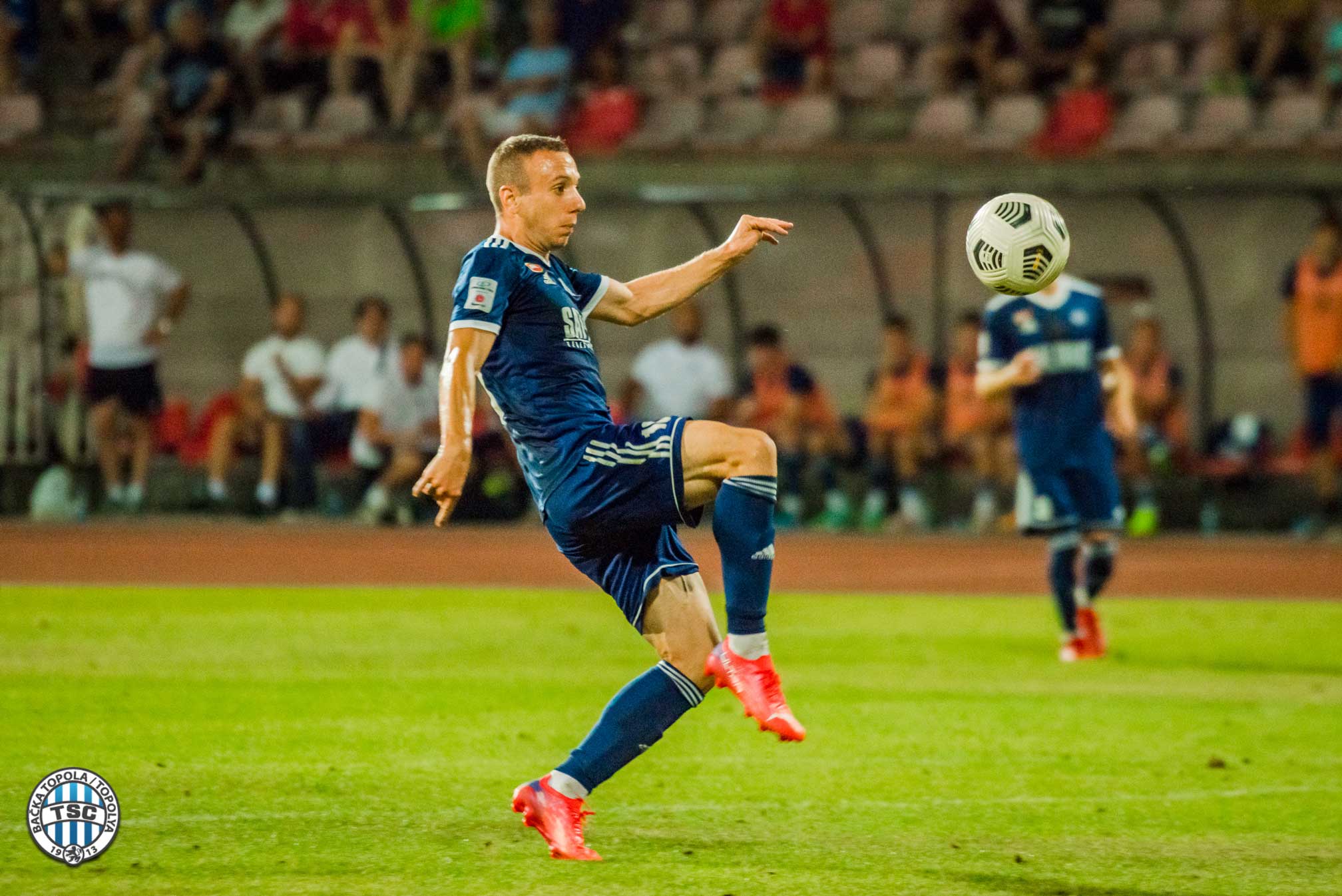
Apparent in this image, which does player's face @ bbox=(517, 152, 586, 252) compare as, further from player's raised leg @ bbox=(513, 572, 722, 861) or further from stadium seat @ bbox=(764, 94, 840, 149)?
stadium seat @ bbox=(764, 94, 840, 149)

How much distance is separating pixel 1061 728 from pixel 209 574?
8162 millimetres

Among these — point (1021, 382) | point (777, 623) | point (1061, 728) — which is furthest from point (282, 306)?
point (1061, 728)

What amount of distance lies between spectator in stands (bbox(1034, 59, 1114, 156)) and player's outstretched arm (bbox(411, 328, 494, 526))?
13.9 metres

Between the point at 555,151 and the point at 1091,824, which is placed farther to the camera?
the point at 1091,824

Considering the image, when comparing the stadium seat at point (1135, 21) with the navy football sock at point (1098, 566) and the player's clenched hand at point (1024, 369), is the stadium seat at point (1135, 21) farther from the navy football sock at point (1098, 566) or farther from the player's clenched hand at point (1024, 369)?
the player's clenched hand at point (1024, 369)

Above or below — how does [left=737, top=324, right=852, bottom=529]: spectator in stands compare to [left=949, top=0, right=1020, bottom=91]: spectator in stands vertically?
below

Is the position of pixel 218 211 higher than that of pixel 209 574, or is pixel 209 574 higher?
pixel 218 211

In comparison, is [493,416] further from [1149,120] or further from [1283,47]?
[1283,47]

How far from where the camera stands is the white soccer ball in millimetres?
6934

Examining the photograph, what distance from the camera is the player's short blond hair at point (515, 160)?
18.3ft

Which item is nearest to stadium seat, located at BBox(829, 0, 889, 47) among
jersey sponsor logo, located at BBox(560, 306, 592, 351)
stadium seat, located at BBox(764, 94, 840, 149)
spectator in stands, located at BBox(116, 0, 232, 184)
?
stadium seat, located at BBox(764, 94, 840, 149)

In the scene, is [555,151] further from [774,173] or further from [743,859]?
[774,173]

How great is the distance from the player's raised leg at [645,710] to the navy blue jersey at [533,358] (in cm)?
50

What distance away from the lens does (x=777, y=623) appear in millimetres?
11727
